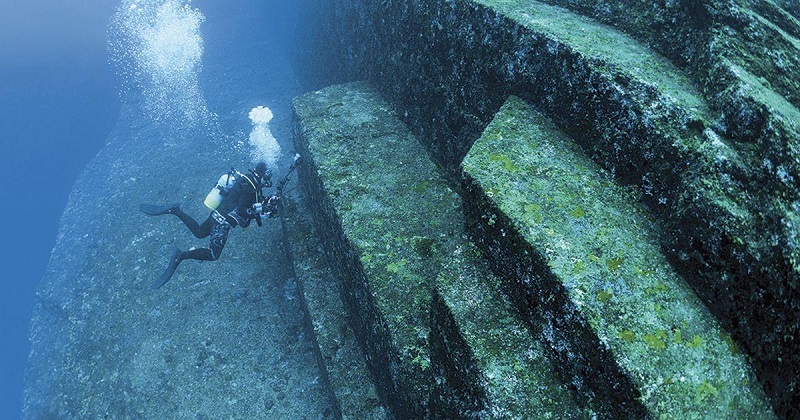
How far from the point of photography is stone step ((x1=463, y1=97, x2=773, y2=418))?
243 centimetres

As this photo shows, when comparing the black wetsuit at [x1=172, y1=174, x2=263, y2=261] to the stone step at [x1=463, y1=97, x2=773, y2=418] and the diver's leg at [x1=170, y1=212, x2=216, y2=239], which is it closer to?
the diver's leg at [x1=170, y1=212, x2=216, y2=239]

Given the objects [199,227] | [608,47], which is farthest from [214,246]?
[608,47]

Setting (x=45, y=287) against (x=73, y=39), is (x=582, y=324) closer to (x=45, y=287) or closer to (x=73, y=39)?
(x=45, y=287)

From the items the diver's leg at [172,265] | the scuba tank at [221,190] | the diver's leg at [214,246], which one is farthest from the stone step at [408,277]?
the diver's leg at [172,265]

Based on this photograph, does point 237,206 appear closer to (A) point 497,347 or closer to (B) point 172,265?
(B) point 172,265

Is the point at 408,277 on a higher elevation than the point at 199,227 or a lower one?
higher

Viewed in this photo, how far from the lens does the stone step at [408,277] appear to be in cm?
302

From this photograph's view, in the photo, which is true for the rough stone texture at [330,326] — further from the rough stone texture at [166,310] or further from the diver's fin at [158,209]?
the diver's fin at [158,209]

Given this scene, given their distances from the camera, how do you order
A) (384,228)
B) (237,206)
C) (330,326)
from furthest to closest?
(237,206)
(330,326)
(384,228)

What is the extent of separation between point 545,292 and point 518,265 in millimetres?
323

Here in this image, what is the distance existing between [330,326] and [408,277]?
2.01 m

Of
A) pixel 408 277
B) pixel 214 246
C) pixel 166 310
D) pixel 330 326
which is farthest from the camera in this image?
pixel 166 310

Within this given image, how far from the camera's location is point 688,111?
10.2 feet

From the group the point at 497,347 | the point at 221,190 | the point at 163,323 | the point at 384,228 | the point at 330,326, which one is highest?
the point at 497,347
